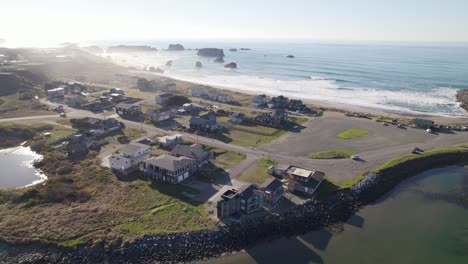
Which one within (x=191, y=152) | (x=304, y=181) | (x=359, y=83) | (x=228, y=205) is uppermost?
(x=359, y=83)

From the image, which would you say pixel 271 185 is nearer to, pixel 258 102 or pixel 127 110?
pixel 127 110

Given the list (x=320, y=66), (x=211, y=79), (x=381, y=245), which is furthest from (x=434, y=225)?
(x=320, y=66)

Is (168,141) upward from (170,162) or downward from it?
downward

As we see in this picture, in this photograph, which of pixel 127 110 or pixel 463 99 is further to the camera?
pixel 463 99

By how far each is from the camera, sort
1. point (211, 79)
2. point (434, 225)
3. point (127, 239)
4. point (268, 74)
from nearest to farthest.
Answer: point (127, 239)
point (434, 225)
point (211, 79)
point (268, 74)

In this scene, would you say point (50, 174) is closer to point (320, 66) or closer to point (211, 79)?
point (211, 79)

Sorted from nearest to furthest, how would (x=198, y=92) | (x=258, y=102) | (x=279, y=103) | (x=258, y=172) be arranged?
1. (x=258, y=172)
2. (x=279, y=103)
3. (x=258, y=102)
4. (x=198, y=92)

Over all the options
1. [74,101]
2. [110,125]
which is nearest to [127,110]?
[110,125]
